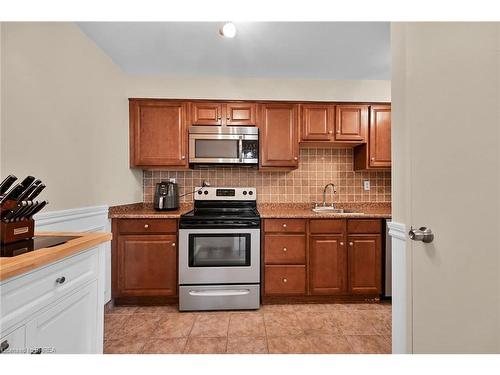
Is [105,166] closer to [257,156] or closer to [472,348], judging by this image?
[257,156]

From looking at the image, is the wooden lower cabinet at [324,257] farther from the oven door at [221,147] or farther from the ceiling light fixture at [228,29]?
the ceiling light fixture at [228,29]

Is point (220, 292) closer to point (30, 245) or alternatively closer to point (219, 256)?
point (219, 256)

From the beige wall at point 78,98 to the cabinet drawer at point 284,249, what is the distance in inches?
58.4

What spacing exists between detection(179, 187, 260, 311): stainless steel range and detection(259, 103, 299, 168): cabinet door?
72cm

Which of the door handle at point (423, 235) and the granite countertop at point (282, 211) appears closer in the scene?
the door handle at point (423, 235)

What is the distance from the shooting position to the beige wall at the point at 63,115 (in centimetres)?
131

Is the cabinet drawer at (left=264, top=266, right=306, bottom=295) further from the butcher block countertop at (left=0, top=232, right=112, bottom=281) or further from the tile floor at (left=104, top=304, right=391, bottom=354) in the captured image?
the butcher block countertop at (left=0, top=232, right=112, bottom=281)

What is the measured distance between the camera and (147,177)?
2.90 metres

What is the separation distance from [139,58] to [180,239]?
67.4 inches

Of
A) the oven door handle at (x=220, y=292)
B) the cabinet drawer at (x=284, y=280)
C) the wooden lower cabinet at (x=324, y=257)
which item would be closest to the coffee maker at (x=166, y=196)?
the oven door handle at (x=220, y=292)

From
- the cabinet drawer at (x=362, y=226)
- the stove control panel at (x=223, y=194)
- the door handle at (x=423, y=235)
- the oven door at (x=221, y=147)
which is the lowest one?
the cabinet drawer at (x=362, y=226)

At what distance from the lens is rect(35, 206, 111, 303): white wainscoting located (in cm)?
150

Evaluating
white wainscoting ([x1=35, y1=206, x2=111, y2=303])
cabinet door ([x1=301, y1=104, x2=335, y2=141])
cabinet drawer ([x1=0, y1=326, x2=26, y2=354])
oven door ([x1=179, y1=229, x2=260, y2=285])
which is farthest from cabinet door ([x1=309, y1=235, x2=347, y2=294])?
cabinet drawer ([x1=0, y1=326, x2=26, y2=354])
